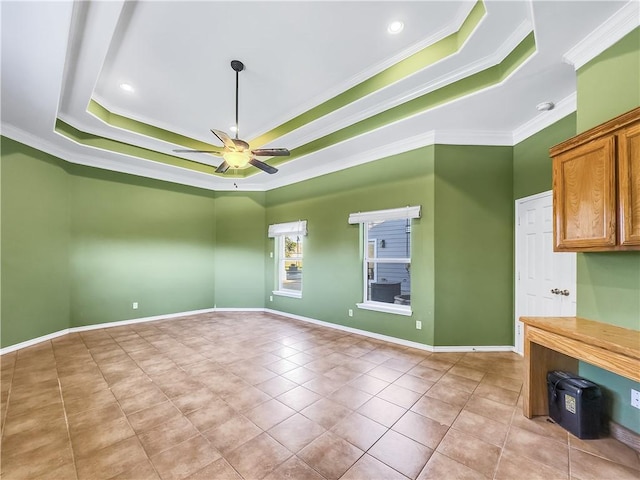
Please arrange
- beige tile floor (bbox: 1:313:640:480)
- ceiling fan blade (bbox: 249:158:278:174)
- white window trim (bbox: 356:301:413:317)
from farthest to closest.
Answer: white window trim (bbox: 356:301:413:317), ceiling fan blade (bbox: 249:158:278:174), beige tile floor (bbox: 1:313:640:480)

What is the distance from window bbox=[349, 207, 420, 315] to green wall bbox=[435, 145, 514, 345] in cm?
48

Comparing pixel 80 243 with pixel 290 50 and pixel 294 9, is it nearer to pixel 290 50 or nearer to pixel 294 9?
pixel 290 50

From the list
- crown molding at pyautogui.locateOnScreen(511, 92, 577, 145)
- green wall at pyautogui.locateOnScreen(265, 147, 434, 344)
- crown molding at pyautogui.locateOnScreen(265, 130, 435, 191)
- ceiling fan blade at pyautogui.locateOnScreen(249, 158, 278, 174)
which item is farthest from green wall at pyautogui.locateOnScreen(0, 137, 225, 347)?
crown molding at pyautogui.locateOnScreen(511, 92, 577, 145)

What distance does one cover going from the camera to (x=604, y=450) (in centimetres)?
192

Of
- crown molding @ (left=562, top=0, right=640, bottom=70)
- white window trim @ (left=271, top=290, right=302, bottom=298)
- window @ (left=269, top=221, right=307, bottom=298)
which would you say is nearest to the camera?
crown molding @ (left=562, top=0, right=640, bottom=70)

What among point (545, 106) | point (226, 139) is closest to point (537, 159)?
point (545, 106)

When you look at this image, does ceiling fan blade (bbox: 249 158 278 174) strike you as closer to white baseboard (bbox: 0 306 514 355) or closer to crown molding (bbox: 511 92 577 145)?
white baseboard (bbox: 0 306 514 355)

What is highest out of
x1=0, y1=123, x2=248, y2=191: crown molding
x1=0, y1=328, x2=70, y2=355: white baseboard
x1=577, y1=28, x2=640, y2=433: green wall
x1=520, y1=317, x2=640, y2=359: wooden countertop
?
x1=0, y1=123, x2=248, y2=191: crown molding

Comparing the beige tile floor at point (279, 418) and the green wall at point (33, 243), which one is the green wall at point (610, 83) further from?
the green wall at point (33, 243)

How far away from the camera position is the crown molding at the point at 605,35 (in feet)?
6.25

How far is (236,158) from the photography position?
3.36 m

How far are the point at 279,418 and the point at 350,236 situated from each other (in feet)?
10.3

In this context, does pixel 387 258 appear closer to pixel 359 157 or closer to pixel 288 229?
pixel 359 157

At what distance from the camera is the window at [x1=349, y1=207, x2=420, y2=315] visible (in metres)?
4.27
